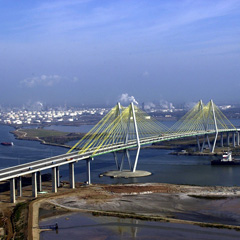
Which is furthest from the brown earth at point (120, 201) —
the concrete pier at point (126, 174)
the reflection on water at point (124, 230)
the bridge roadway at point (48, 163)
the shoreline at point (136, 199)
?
the concrete pier at point (126, 174)

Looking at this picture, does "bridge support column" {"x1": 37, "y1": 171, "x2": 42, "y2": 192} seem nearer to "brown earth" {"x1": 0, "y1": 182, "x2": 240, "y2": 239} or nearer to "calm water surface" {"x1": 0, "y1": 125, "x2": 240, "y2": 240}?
"brown earth" {"x1": 0, "y1": 182, "x2": 240, "y2": 239}

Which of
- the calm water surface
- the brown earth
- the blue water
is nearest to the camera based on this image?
the calm water surface

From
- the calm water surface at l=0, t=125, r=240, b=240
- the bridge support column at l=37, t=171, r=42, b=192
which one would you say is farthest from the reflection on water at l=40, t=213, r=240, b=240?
the bridge support column at l=37, t=171, r=42, b=192

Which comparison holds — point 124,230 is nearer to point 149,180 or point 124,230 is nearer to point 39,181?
point 39,181

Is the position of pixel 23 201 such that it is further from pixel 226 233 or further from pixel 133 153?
pixel 133 153

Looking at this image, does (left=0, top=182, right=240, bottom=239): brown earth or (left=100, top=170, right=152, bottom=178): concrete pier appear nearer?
(left=0, top=182, right=240, bottom=239): brown earth

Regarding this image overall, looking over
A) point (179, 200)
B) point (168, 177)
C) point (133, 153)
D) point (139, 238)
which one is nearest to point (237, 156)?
point (133, 153)

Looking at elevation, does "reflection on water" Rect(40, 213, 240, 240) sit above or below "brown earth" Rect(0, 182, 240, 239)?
below

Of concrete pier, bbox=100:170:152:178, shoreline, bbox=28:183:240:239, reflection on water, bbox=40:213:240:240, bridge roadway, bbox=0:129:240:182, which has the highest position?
bridge roadway, bbox=0:129:240:182

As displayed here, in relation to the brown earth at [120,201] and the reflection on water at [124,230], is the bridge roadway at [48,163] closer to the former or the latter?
the brown earth at [120,201]
